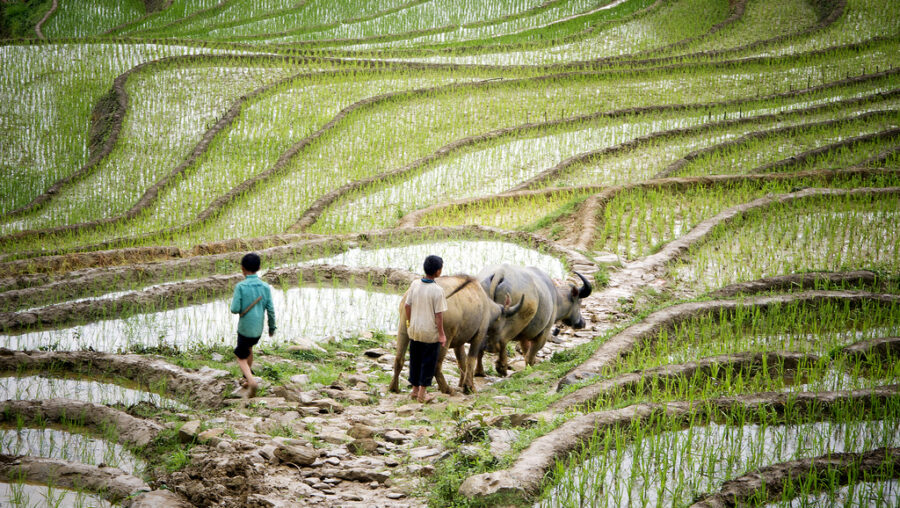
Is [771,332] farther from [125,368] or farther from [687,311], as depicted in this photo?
[125,368]

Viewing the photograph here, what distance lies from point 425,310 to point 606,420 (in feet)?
5.51

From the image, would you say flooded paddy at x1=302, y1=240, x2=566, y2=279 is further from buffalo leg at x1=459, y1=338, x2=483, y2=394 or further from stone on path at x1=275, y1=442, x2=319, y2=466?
stone on path at x1=275, y1=442, x2=319, y2=466

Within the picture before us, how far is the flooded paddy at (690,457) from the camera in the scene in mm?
3957

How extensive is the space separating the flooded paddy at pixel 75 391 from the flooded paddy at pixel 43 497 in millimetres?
1190

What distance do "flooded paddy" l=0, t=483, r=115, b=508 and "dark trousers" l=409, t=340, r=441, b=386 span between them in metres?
2.46

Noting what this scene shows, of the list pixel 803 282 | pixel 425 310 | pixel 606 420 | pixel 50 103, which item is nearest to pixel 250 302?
pixel 425 310

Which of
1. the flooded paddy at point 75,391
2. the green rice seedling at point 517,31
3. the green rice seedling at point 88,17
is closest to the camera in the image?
the flooded paddy at point 75,391

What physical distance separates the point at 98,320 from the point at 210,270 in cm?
183

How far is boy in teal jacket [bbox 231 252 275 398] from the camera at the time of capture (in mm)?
5586

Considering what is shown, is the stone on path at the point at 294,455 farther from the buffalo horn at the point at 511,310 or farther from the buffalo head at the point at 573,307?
the buffalo head at the point at 573,307

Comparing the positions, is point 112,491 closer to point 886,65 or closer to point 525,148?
point 525,148

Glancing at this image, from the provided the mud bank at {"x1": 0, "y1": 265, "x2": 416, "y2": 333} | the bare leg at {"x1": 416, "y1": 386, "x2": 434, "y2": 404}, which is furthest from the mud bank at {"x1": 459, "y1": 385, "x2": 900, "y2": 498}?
the mud bank at {"x1": 0, "y1": 265, "x2": 416, "y2": 333}

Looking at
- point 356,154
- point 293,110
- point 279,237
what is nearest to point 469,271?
point 279,237

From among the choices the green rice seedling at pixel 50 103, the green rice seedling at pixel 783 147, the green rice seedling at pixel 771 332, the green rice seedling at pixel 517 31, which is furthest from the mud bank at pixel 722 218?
the green rice seedling at pixel 517 31
